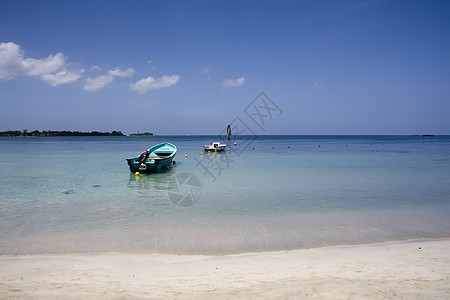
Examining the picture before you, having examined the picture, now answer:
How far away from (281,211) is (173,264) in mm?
4960

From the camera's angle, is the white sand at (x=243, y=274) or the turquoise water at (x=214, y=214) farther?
the turquoise water at (x=214, y=214)

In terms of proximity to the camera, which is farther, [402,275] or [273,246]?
[273,246]

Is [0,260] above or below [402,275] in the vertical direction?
below

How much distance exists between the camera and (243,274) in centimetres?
452

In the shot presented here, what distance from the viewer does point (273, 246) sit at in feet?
20.8

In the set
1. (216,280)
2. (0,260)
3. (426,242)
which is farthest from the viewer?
(426,242)

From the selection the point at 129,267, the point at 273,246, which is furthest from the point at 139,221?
the point at 273,246

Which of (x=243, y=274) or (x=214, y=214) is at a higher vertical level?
(x=243, y=274)

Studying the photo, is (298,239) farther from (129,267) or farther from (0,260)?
(0,260)

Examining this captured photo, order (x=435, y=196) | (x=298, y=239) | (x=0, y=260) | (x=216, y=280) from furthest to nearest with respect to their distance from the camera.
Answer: (x=435, y=196), (x=298, y=239), (x=0, y=260), (x=216, y=280)

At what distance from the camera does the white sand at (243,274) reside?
3770 mm

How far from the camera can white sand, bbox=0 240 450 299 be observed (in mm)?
3770

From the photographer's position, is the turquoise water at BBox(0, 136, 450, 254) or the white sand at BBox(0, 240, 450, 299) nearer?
the white sand at BBox(0, 240, 450, 299)

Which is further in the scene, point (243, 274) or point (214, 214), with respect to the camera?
point (214, 214)
